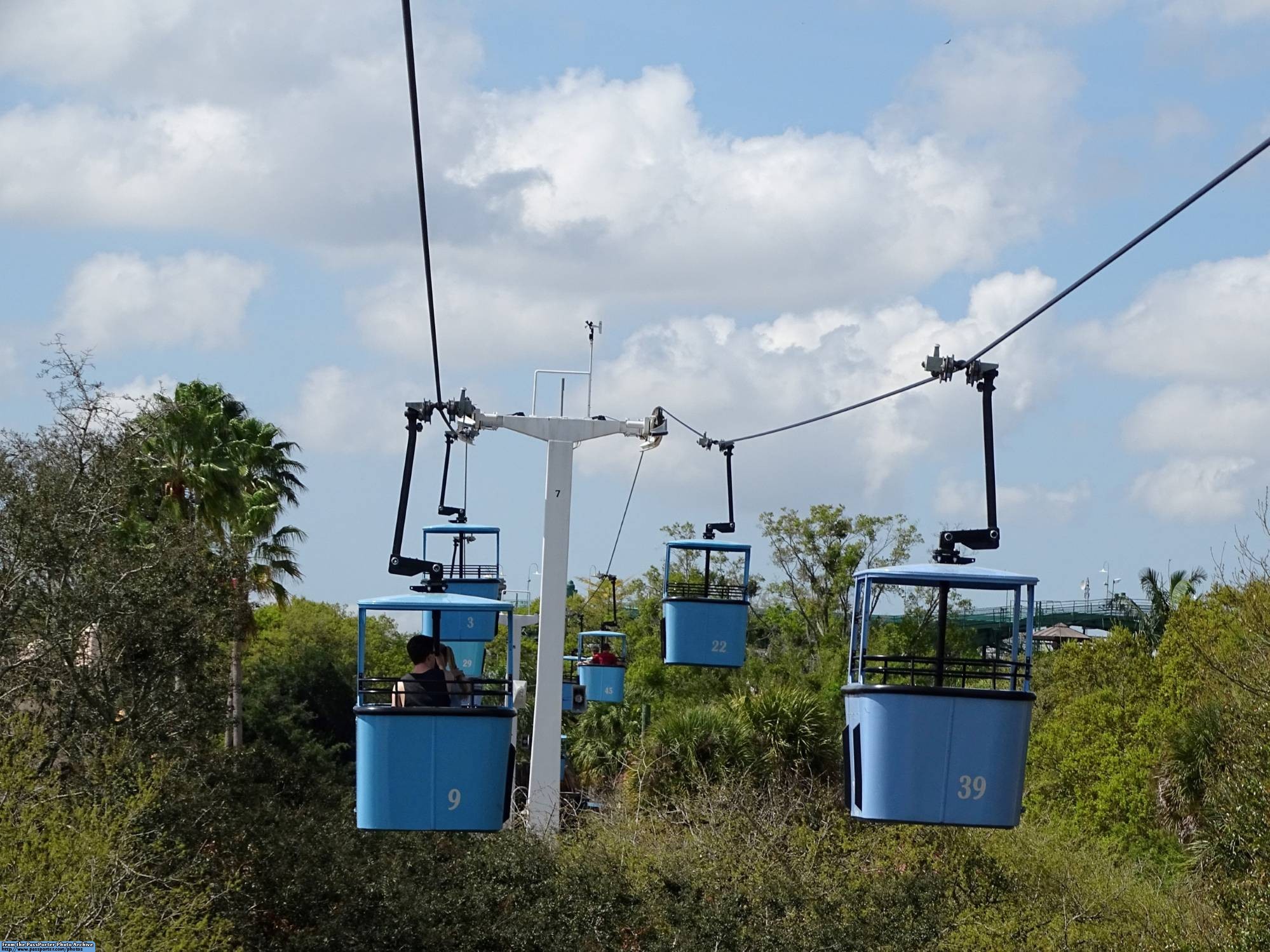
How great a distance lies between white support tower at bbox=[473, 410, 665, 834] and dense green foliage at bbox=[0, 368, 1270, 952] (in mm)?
865

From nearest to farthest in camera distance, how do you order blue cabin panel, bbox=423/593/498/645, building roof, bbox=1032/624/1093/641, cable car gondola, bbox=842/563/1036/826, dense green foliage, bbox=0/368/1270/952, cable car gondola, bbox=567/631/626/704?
cable car gondola, bbox=842/563/1036/826 < blue cabin panel, bbox=423/593/498/645 < dense green foliage, bbox=0/368/1270/952 < cable car gondola, bbox=567/631/626/704 < building roof, bbox=1032/624/1093/641

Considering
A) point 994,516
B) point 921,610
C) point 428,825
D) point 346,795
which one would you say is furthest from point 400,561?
point 921,610

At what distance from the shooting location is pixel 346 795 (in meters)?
28.9

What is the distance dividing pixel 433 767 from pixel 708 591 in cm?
1048

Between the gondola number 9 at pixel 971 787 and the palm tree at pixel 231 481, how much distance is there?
60.6 ft

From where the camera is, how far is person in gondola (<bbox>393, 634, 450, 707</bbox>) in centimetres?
1266

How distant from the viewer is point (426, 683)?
12672mm

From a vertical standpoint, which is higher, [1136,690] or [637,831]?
[1136,690]

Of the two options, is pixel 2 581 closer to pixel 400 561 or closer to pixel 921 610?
pixel 400 561

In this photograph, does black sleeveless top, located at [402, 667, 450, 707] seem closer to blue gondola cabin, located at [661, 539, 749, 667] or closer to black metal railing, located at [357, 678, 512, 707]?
black metal railing, located at [357, 678, 512, 707]

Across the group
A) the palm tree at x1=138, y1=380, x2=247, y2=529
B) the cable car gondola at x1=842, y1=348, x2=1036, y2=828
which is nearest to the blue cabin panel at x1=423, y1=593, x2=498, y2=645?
the cable car gondola at x1=842, y1=348, x2=1036, y2=828

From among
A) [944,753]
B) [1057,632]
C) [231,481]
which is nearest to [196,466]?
[231,481]

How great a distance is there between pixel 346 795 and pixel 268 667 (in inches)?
910

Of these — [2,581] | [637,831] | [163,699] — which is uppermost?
[2,581]
